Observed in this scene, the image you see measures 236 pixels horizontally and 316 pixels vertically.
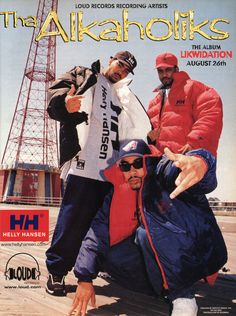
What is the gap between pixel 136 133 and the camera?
111 inches

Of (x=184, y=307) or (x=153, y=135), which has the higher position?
(x=153, y=135)

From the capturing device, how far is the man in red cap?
103 inches

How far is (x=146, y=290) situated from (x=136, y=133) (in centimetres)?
124

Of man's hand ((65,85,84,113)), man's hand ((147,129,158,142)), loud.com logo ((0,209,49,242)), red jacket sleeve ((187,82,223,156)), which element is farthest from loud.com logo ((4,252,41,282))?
red jacket sleeve ((187,82,223,156))

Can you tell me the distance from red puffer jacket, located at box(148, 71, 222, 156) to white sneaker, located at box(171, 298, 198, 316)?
3.58 feet

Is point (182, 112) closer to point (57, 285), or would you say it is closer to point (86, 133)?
point (86, 133)

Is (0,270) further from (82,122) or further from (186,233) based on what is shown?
(186,233)

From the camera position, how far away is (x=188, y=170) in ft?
7.28

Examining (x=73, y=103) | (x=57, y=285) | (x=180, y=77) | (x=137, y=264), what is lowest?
(x=57, y=285)

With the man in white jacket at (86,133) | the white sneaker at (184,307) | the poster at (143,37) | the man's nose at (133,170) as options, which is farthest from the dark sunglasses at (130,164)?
the white sneaker at (184,307)

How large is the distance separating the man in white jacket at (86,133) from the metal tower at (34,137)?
0.30 metres

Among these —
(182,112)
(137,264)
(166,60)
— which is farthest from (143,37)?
(137,264)

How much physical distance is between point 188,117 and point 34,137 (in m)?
1.82

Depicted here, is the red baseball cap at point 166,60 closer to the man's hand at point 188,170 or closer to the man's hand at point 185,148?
the man's hand at point 185,148
